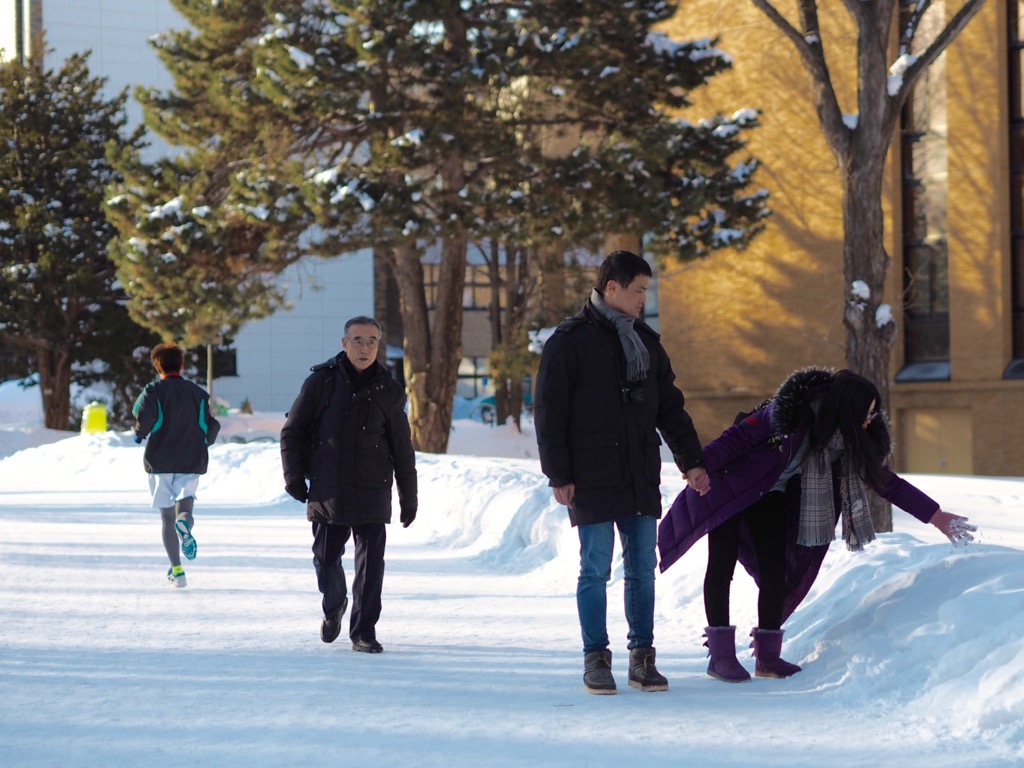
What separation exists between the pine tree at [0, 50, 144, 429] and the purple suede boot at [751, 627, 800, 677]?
39069 millimetres

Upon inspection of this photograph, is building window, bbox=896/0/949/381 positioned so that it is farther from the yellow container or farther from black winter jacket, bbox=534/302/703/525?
black winter jacket, bbox=534/302/703/525

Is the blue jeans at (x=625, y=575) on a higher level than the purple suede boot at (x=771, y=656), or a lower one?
higher

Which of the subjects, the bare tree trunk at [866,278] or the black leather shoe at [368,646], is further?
the bare tree trunk at [866,278]

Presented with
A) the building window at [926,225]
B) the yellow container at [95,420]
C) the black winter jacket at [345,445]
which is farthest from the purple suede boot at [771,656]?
the yellow container at [95,420]

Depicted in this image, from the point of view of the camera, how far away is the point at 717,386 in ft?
127

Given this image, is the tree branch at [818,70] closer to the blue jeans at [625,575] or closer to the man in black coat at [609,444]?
the man in black coat at [609,444]

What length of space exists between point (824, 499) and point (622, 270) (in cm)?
134

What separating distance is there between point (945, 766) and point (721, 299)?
33996mm

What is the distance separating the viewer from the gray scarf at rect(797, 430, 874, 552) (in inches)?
261

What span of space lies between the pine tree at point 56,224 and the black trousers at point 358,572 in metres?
37.3

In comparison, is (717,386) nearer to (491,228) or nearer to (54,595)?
(491,228)

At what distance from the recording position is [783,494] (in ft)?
22.3

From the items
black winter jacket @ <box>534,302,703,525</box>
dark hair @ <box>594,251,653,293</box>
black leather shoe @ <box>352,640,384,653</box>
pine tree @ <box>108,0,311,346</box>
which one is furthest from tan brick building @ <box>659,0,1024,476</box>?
black winter jacket @ <box>534,302,703,525</box>

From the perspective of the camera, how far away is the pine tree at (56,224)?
144ft
